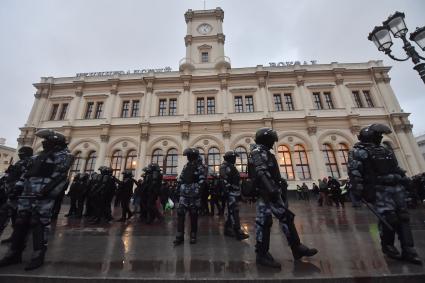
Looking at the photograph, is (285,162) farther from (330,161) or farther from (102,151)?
(102,151)

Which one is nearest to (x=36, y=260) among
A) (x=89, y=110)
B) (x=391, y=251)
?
(x=391, y=251)

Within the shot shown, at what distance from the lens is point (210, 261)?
312 cm

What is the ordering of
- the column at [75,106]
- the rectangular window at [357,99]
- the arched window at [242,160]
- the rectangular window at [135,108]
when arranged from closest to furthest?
the arched window at [242,160] → the rectangular window at [357,99] → the column at [75,106] → the rectangular window at [135,108]

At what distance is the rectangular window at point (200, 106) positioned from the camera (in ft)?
67.5

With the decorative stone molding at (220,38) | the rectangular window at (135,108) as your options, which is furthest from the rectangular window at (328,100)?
the rectangular window at (135,108)

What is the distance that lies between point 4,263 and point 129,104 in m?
20.0

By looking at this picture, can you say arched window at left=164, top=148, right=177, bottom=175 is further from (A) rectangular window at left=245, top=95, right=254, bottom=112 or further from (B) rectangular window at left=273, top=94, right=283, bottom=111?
(B) rectangular window at left=273, top=94, right=283, bottom=111

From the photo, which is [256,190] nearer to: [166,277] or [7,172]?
[166,277]

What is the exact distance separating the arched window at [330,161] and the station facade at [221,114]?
0.31 feet

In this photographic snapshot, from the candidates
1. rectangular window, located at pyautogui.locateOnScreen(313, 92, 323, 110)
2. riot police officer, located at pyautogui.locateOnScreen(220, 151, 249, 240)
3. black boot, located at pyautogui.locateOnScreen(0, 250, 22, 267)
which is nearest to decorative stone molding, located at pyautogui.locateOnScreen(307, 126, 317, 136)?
rectangular window, located at pyautogui.locateOnScreen(313, 92, 323, 110)

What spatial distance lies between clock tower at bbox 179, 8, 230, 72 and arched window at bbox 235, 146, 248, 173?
9212 mm

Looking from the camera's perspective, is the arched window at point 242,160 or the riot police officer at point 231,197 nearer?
the riot police officer at point 231,197

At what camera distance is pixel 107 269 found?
112 inches

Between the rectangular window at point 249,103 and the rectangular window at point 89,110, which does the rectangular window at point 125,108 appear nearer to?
the rectangular window at point 89,110
